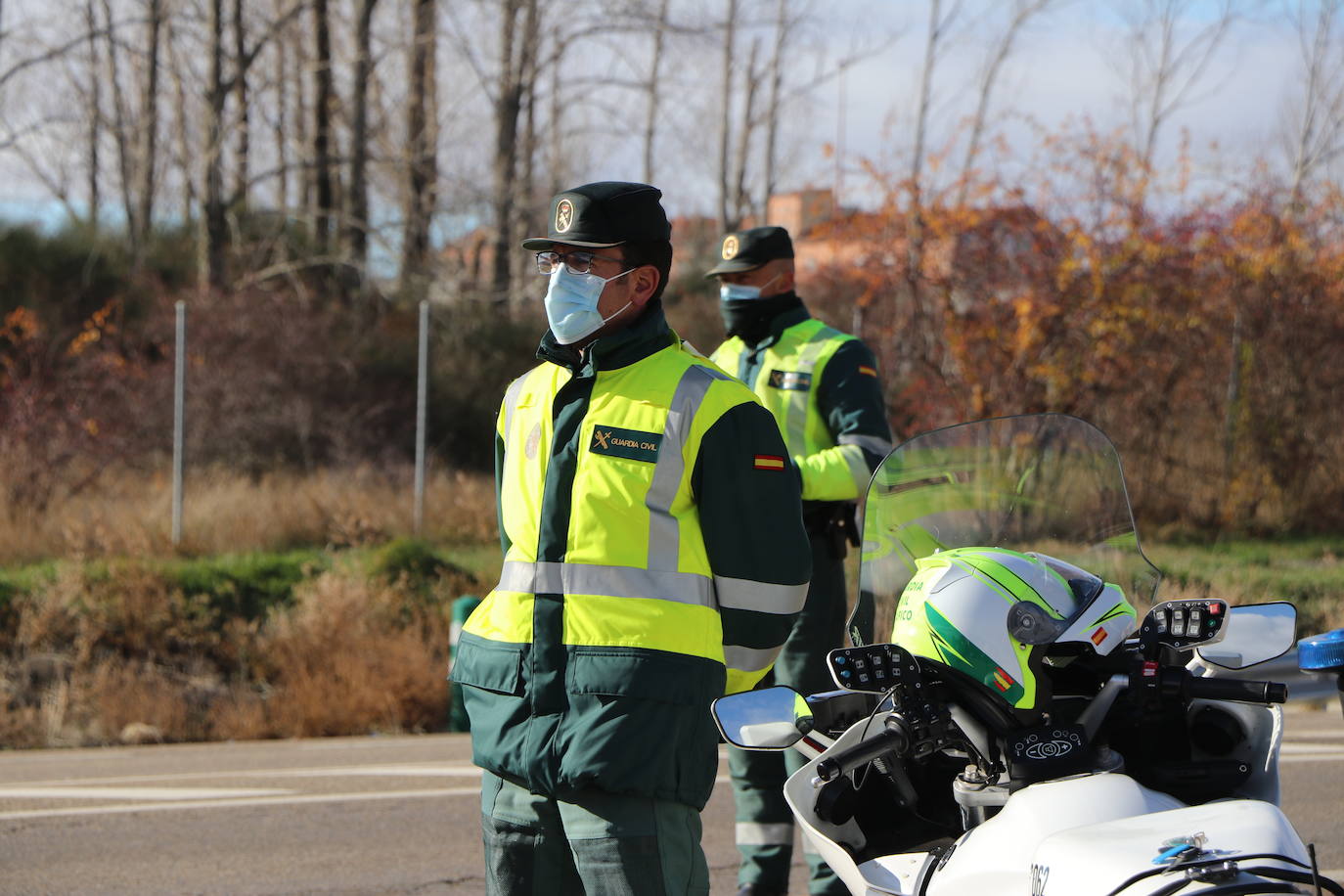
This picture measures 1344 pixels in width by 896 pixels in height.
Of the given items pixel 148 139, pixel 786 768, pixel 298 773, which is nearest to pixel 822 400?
pixel 786 768

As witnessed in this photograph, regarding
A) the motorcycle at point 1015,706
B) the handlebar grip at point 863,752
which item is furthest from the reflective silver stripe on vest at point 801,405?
the handlebar grip at point 863,752

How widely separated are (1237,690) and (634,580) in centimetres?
127

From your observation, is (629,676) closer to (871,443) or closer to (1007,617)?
(1007,617)

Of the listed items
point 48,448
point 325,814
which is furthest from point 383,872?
point 48,448

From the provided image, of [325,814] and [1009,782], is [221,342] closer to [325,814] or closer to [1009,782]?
[325,814]

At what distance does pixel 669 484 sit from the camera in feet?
9.67

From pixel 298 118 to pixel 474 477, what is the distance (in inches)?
801

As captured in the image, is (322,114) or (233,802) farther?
(322,114)

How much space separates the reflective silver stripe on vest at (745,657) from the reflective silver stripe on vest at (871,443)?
6.19 feet

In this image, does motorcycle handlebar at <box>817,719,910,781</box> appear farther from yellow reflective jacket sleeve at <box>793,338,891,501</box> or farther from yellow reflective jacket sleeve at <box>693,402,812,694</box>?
yellow reflective jacket sleeve at <box>793,338,891,501</box>

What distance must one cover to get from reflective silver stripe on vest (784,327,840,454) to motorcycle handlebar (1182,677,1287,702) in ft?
7.21

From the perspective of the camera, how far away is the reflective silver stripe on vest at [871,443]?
490 centimetres

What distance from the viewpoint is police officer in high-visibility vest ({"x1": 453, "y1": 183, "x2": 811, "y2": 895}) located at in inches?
112

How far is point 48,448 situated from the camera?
44.1 ft
